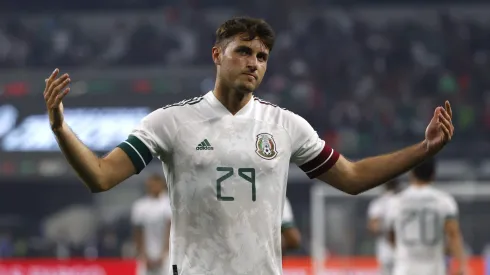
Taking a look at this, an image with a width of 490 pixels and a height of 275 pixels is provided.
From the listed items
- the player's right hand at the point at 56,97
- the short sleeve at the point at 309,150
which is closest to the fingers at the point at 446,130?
the short sleeve at the point at 309,150

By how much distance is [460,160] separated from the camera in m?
18.2

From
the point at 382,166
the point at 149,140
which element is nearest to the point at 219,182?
the point at 149,140

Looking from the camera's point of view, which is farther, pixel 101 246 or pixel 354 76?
pixel 354 76

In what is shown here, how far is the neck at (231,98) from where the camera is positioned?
4145mm

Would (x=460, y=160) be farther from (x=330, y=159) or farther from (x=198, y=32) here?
(x=330, y=159)

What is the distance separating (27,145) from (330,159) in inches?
604

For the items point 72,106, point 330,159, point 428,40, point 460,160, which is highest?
point 428,40

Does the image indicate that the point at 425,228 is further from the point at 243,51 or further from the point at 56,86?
the point at 56,86

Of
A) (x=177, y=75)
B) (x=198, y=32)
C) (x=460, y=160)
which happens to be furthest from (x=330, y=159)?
(x=198, y=32)

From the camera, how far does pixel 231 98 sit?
416 cm

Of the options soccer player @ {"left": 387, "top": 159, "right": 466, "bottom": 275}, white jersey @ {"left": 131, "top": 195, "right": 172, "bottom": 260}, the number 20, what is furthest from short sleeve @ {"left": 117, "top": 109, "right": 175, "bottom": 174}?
white jersey @ {"left": 131, "top": 195, "right": 172, "bottom": 260}

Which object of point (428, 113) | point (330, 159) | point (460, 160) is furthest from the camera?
point (428, 113)

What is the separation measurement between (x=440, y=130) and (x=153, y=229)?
8665mm

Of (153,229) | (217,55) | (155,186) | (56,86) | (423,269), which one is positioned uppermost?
(155,186)
